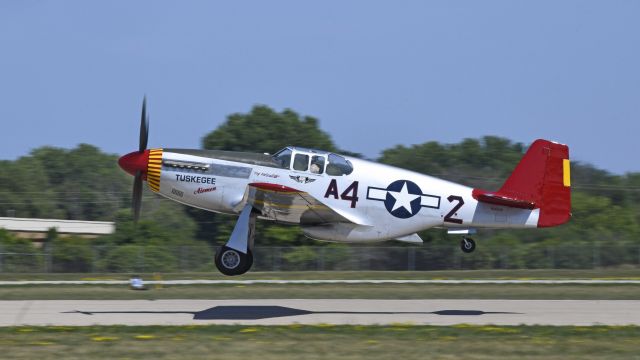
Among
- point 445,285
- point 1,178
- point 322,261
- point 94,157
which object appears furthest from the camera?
point 94,157

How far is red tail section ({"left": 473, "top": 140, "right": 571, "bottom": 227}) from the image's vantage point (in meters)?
21.9

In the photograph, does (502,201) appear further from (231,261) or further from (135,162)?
(135,162)

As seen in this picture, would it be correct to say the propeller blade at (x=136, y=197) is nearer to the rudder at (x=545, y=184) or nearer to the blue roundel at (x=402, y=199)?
→ the blue roundel at (x=402, y=199)

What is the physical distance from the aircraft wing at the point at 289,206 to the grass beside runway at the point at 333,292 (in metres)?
5.99

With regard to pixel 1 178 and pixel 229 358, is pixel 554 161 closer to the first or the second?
pixel 229 358

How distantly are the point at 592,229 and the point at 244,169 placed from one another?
45.3 m

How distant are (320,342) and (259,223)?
38.5 metres

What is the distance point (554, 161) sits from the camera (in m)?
22.3

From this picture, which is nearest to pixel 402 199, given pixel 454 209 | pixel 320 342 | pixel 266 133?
pixel 454 209

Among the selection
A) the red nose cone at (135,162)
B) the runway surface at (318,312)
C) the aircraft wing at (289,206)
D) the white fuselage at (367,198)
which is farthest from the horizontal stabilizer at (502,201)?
the red nose cone at (135,162)

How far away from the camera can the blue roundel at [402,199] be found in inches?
853

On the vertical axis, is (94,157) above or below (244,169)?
above

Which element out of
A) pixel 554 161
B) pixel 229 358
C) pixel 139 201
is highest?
pixel 554 161

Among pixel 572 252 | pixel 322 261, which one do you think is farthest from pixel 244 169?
pixel 572 252
